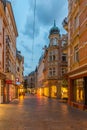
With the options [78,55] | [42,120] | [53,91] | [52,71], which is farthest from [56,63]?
[42,120]

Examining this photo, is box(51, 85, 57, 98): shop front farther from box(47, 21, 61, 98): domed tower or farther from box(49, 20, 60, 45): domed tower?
box(49, 20, 60, 45): domed tower

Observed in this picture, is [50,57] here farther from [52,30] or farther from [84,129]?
[84,129]

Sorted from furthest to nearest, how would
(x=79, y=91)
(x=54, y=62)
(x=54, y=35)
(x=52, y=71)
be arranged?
(x=54, y=35) < (x=52, y=71) < (x=54, y=62) < (x=79, y=91)

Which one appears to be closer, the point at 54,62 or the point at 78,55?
the point at 78,55

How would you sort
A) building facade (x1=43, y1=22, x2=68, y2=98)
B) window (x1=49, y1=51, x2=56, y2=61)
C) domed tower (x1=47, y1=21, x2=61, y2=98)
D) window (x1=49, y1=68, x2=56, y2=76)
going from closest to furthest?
1. building facade (x1=43, y1=22, x2=68, y2=98)
2. domed tower (x1=47, y1=21, x2=61, y2=98)
3. window (x1=49, y1=68, x2=56, y2=76)
4. window (x1=49, y1=51, x2=56, y2=61)

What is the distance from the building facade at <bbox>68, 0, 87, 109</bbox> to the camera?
945 inches

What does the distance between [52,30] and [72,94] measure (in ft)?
130

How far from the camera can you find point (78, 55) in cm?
2678

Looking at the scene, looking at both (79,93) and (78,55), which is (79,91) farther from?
(78,55)

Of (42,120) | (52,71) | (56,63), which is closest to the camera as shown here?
(42,120)

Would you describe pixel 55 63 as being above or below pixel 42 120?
above

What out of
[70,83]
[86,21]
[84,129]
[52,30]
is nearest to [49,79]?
[52,30]

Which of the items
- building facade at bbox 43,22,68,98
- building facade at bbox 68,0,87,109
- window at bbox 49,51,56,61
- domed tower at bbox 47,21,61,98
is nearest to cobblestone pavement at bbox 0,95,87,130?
building facade at bbox 68,0,87,109

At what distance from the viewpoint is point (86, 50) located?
23.3 metres
